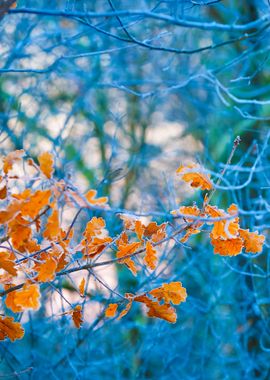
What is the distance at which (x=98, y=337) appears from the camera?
446 centimetres

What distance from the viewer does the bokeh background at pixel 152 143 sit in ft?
13.7

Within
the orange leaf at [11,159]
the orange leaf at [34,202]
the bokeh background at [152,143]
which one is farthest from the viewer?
the bokeh background at [152,143]

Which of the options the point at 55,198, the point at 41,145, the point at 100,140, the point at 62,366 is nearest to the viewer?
the point at 55,198

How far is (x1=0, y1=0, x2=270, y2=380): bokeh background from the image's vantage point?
4.16 meters

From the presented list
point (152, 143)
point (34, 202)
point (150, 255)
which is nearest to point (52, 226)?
point (34, 202)

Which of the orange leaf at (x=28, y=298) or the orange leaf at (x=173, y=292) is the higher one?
the orange leaf at (x=173, y=292)

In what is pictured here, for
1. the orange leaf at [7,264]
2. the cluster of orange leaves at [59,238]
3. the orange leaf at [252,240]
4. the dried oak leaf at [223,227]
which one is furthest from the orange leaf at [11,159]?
the orange leaf at [252,240]

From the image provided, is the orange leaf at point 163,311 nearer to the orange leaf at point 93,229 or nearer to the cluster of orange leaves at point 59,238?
the cluster of orange leaves at point 59,238

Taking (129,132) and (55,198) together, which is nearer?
(55,198)

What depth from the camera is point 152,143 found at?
351 inches

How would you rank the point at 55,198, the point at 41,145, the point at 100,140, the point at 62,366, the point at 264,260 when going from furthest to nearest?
the point at 100,140
the point at 41,145
the point at 264,260
the point at 62,366
the point at 55,198

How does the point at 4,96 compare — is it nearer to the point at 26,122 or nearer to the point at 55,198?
the point at 26,122

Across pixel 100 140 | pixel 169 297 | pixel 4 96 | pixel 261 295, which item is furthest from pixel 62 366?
pixel 100 140

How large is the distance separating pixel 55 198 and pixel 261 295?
146 inches
